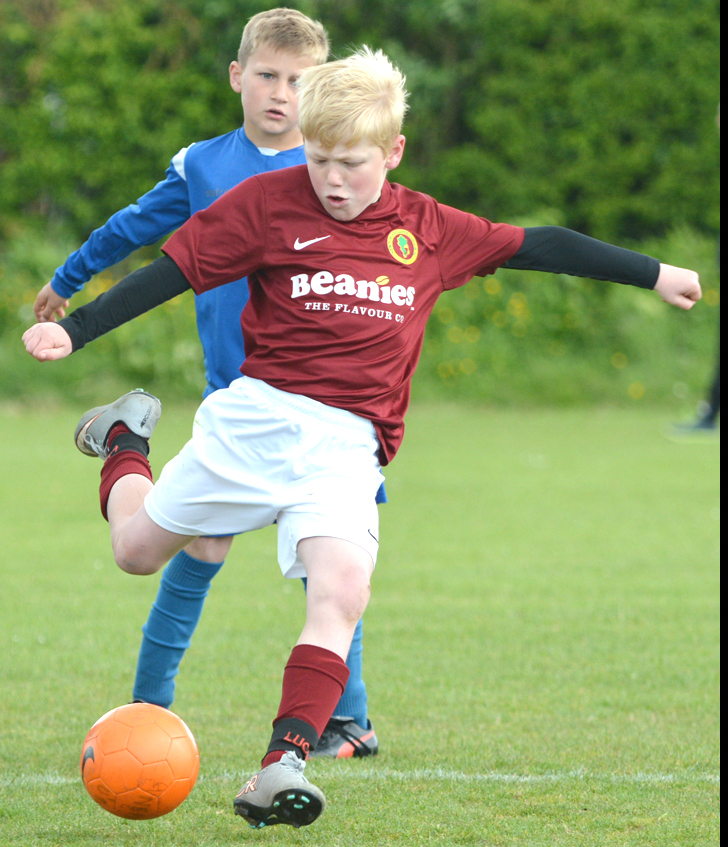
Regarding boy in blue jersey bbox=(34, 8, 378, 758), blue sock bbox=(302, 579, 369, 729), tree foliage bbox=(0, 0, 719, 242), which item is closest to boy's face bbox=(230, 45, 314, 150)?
boy in blue jersey bbox=(34, 8, 378, 758)

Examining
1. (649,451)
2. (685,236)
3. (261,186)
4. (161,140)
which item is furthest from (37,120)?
(261,186)

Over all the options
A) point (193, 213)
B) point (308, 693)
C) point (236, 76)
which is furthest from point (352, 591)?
point (236, 76)

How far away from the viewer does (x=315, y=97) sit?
3.15 m

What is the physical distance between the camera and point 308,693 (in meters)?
3.00

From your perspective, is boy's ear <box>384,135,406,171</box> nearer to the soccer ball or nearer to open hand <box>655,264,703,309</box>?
Result: open hand <box>655,264,703,309</box>

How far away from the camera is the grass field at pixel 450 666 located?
10.6ft

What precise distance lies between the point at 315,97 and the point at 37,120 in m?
15.5

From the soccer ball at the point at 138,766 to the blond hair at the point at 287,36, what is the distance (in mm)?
1997

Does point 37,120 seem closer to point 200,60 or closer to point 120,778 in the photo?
point 200,60

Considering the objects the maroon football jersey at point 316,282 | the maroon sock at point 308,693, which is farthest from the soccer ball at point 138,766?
the maroon football jersey at point 316,282

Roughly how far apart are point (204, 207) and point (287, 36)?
57cm

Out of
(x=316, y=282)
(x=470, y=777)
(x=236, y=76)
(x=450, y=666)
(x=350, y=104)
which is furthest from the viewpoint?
(x=450, y=666)

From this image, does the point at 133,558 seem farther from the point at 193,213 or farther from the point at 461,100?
the point at 461,100

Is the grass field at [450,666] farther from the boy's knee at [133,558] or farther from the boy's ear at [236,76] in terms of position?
the boy's ear at [236,76]
